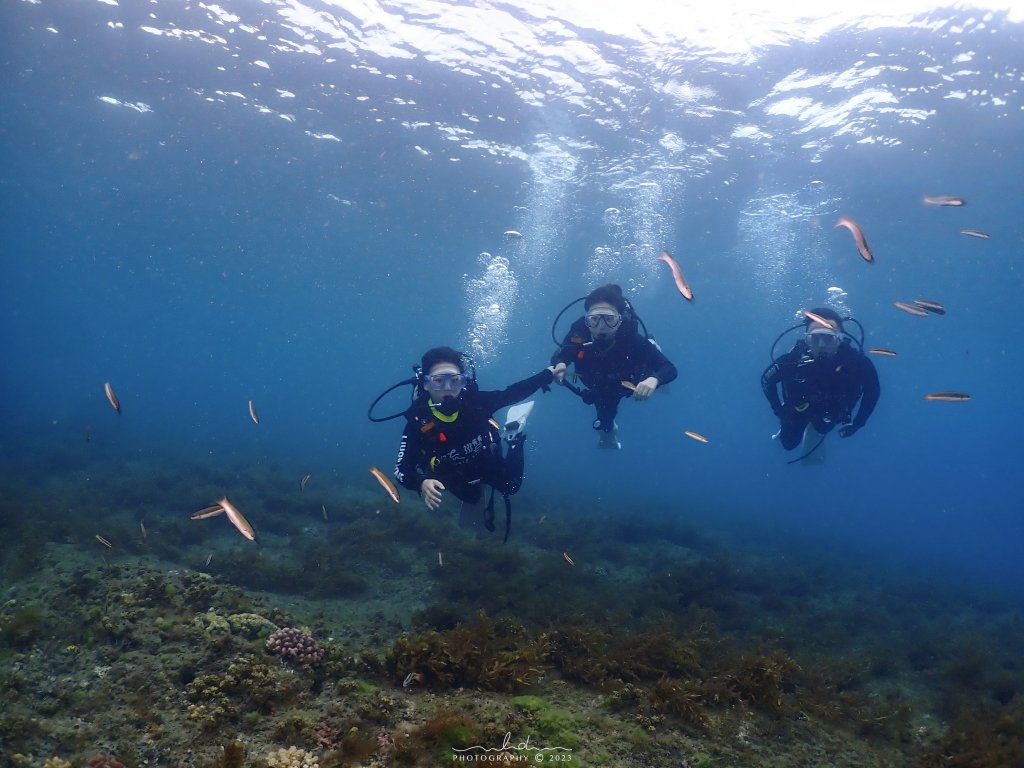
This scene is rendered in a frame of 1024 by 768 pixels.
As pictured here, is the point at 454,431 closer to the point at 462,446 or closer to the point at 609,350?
the point at 462,446

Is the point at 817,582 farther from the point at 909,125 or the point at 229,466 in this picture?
the point at 229,466

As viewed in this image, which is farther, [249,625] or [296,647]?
[249,625]

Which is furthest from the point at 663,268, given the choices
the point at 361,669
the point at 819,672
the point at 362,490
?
the point at 361,669

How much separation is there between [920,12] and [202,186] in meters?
32.6

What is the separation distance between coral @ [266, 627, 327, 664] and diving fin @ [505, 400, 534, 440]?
4315 millimetres

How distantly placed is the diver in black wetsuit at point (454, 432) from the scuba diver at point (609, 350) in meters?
1.48

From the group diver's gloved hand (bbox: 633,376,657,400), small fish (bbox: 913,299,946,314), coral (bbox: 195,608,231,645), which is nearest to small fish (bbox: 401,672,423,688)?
coral (bbox: 195,608,231,645)

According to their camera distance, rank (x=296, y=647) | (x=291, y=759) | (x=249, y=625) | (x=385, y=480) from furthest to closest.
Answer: (x=249, y=625) → (x=385, y=480) → (x=296, y=647) → (x=291, y=759)

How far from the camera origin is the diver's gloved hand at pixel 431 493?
6207 mm

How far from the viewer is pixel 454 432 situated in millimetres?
7617

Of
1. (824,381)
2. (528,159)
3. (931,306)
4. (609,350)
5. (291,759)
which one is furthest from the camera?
(528,159)

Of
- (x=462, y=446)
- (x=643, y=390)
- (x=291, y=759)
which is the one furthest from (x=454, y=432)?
(x=291, y=759)

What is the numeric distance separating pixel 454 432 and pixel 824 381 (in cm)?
701

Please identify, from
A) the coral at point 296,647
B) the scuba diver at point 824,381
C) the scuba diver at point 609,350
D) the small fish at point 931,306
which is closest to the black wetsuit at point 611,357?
the scuba diver at point 609,350
